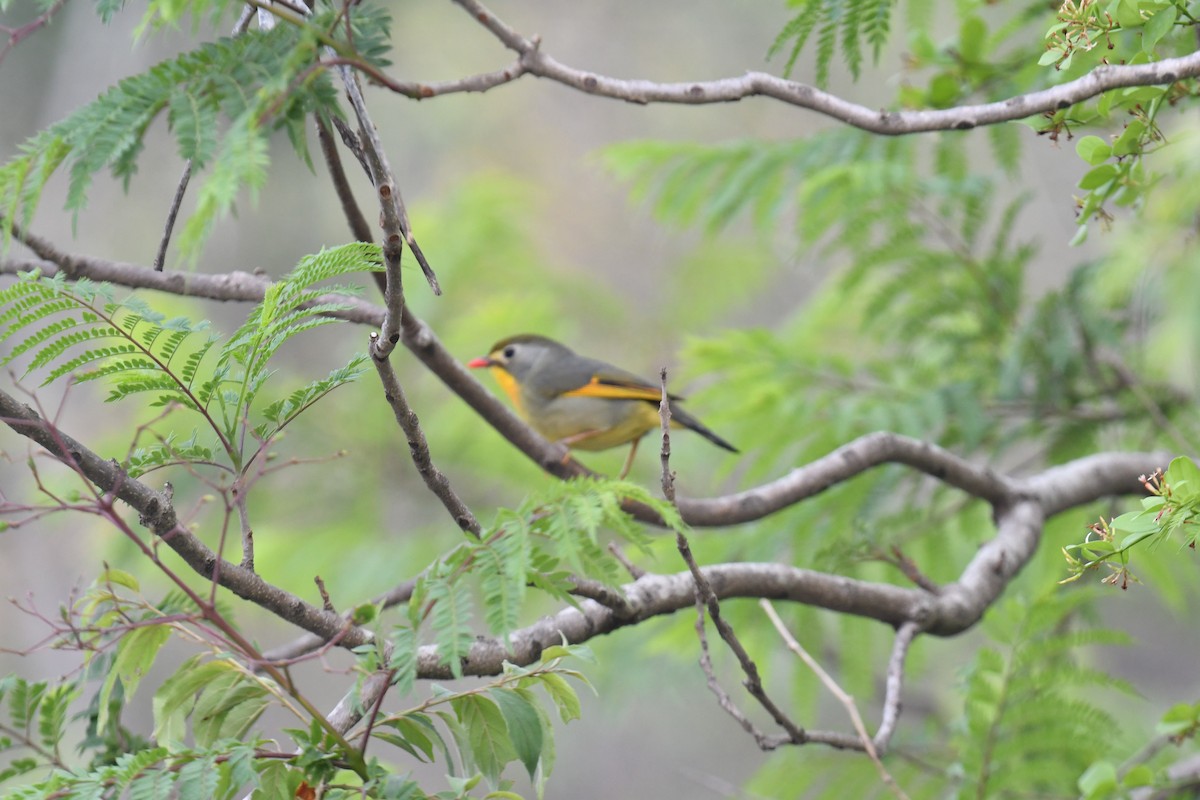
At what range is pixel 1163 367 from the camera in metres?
4.20


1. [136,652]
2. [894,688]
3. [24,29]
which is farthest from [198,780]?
[894,688]

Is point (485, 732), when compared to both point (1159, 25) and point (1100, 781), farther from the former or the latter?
point (1159, 25)

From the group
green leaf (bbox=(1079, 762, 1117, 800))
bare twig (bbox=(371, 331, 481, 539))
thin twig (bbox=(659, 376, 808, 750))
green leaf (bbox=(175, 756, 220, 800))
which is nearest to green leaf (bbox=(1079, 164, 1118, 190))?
thin twig (bbox=(659, 376, 808, 750))

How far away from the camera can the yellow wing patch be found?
4.43m

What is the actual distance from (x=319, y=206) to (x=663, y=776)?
24.1 feet

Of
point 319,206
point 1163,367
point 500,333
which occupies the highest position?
point 319,206

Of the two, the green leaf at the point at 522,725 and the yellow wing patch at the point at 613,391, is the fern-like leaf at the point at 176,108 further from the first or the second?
the yellow wing patch at the point at 613,391

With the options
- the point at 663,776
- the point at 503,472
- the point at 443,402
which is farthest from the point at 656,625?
the point at 663,776

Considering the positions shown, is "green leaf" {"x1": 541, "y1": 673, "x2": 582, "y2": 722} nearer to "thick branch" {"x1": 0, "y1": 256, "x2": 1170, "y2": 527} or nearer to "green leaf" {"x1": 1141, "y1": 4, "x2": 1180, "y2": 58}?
"thick branch" {"x1": 0, "y1": 256, "x2": 1170, "y2": 527}

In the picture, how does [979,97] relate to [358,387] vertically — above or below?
below

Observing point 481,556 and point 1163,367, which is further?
point 1163,367

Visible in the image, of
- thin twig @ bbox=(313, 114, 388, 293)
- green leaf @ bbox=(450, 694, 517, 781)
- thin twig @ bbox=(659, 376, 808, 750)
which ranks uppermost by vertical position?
thin twig @ bbox=(313, 114, 388, 293)

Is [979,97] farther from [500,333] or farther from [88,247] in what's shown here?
[88,247]

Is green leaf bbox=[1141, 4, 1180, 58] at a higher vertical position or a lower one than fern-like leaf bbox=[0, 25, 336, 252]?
higher
